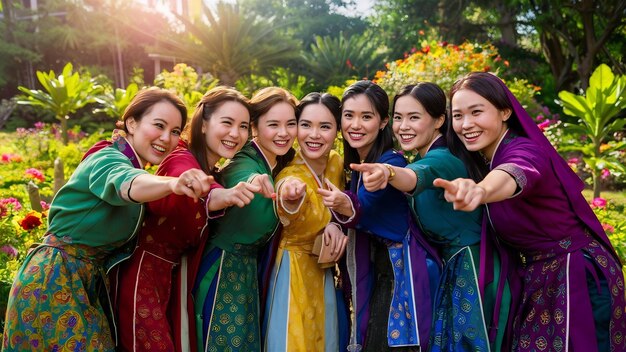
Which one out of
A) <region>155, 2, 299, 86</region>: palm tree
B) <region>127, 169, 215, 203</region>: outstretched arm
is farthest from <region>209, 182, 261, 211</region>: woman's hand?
<region>155, 2, 299, 86</region>: palm tree

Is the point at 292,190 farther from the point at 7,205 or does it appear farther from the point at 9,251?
the point at 7,205

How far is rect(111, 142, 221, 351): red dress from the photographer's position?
2.45m

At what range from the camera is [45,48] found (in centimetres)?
1991

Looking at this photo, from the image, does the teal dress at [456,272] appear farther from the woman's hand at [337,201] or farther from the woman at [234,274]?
the woman at [234,274]

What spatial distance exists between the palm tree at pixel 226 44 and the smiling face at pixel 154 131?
1370 cm

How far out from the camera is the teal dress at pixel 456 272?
8.07ft

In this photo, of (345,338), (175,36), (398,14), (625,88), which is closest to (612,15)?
(398,14)

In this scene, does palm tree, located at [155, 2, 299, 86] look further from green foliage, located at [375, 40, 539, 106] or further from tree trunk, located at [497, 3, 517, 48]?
green foliage, located at [375, 40, 539, 106]

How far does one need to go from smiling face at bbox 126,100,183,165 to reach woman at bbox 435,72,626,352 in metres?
1.36

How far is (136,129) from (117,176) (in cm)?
53

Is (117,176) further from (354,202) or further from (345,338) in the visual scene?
(345,338)

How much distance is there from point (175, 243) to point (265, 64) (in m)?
15.8

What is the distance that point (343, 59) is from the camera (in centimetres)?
2016

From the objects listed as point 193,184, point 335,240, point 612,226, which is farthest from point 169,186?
point 612,226
